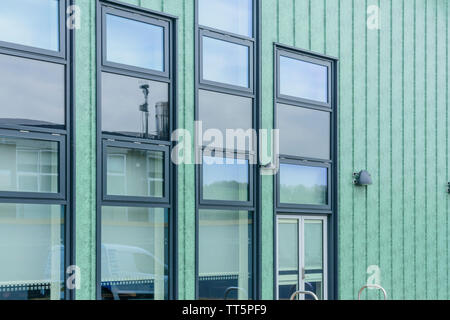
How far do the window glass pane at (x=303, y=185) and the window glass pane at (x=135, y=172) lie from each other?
1753 mm

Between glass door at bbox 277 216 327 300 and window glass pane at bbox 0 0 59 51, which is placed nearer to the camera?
window glass pane at bbox 0 0 59 51

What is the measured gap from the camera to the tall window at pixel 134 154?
19.2 ft

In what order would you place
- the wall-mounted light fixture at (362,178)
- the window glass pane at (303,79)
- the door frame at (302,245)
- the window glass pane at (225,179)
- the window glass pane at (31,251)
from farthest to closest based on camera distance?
the wall-mounted light fixture at (362,178) < the window glass pane at (303,79) < the door frame at (302,245) < the window glass pane at (225,179) < the window glass pane at (31,251)

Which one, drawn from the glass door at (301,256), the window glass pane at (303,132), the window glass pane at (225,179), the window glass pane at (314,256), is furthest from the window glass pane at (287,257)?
the window glass pane at (303,132)

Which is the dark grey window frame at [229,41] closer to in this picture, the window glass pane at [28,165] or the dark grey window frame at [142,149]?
the dark grey window frame at [142,149]

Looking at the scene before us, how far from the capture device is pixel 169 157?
6.34 metres

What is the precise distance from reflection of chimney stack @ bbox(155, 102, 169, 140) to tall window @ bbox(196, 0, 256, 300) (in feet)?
1.27

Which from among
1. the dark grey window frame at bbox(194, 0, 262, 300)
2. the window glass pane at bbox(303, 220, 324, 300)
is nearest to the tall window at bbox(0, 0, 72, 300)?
the dark grey window frame at bbox(194, 0, 262, 300)

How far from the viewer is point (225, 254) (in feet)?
22.3

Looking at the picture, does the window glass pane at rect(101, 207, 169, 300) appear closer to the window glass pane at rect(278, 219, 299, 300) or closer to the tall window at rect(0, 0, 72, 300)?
the tall window at rect(0, 0, 72, 300)

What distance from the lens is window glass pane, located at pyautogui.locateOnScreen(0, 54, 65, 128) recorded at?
5.26 metres
